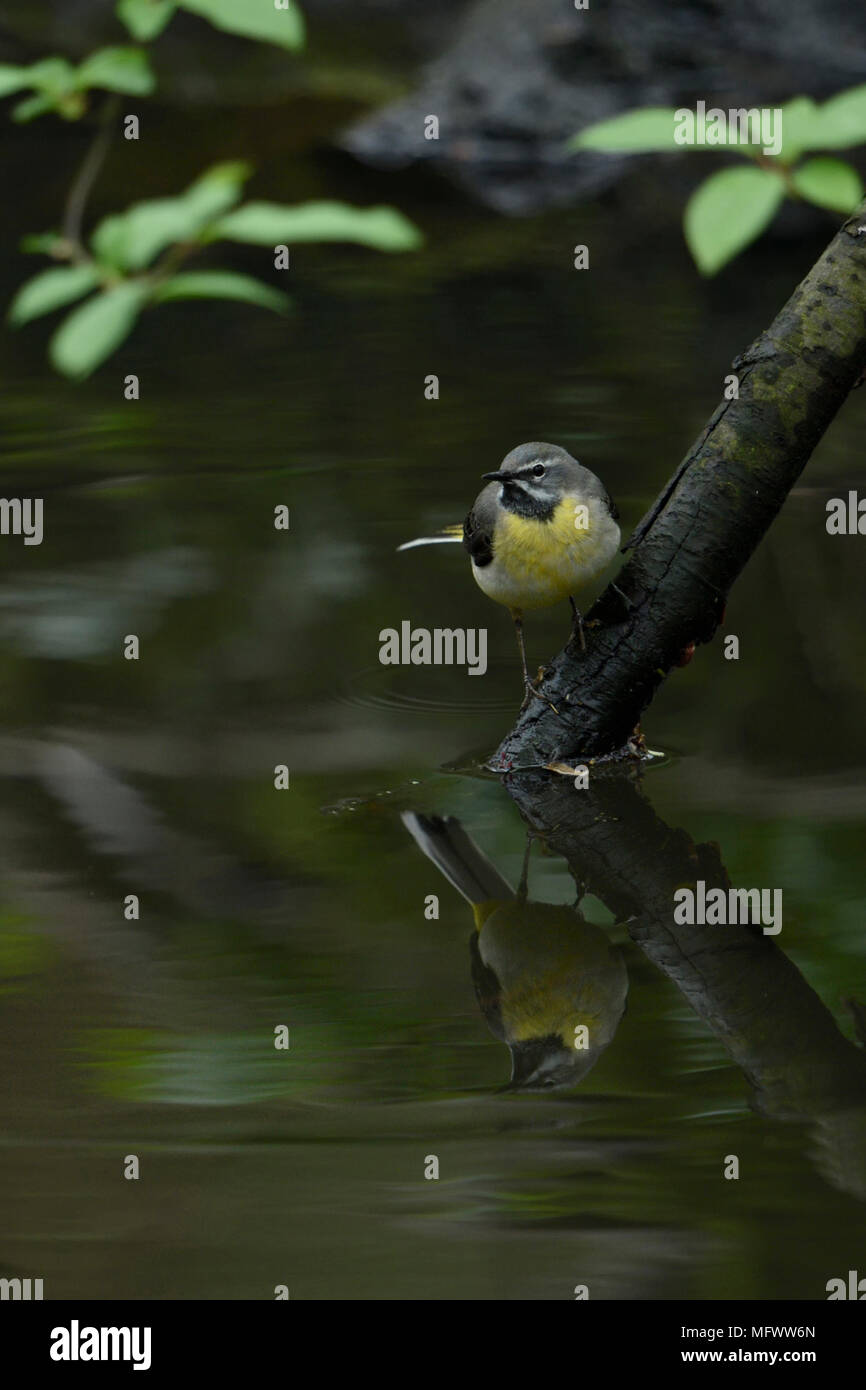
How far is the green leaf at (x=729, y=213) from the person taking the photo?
5.88 ft

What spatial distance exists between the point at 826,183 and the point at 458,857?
3386mm

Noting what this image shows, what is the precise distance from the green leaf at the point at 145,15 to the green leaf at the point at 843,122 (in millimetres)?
762

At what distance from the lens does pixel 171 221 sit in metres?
1.88

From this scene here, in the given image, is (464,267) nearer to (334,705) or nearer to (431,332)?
(431,332)

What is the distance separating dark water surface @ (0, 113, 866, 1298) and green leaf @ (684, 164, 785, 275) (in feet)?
6.96

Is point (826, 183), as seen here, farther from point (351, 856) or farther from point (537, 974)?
point (351, 856)

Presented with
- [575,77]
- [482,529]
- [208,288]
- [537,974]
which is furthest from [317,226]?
[575,77]

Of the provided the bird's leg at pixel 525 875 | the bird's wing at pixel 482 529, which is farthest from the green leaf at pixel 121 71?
the bird's wing at pixel 482 529

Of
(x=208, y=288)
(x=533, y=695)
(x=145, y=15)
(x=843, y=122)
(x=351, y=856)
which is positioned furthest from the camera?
(x=533, y=695)

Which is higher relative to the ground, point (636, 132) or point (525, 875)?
point (636, 132)

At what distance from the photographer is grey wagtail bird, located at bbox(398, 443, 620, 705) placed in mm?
5148

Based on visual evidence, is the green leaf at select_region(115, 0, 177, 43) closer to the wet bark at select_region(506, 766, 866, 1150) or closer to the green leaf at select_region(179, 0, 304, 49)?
the green leaf at select_region(179, 0, 304, 49)

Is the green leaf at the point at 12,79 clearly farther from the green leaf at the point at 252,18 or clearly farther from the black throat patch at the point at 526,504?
the black throat patch at the point at 526,504

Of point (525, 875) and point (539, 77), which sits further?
point (539, 77)
